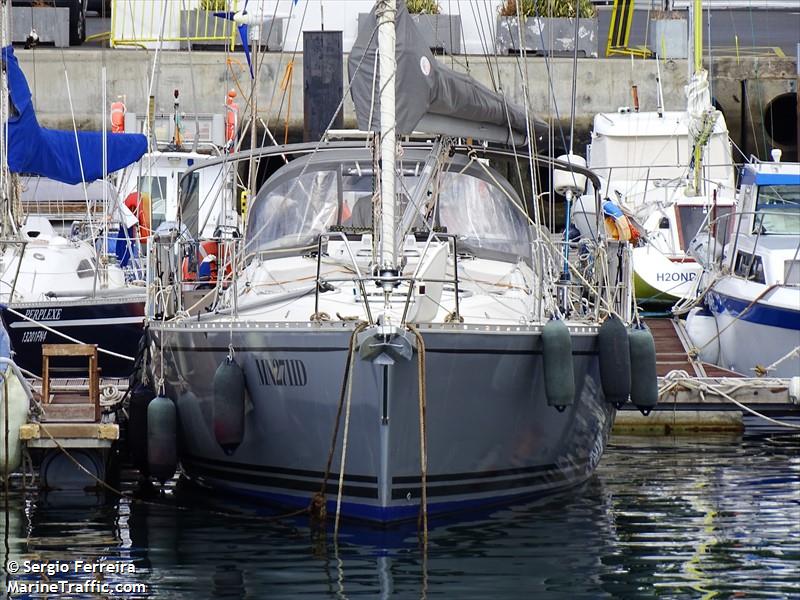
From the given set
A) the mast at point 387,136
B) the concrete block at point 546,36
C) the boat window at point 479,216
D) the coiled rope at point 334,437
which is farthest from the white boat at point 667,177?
the mast at point 387,136

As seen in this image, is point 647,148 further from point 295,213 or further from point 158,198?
point 295,213

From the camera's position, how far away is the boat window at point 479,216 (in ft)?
37.6

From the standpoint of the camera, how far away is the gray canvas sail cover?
31.8ft

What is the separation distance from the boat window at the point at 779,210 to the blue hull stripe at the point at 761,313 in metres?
0.95

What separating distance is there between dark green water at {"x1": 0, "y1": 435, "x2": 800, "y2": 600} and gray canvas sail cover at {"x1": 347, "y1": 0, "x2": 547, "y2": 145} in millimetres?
2672

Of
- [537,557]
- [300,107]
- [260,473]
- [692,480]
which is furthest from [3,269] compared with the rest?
[300,107]

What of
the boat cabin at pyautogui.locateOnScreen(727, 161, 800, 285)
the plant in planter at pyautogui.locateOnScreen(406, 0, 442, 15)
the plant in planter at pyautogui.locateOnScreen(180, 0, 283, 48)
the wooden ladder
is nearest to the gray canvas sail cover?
the wooden ladder

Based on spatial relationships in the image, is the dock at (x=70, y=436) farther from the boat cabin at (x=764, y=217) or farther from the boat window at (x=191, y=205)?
the boat cabin at (x=764, y=217)

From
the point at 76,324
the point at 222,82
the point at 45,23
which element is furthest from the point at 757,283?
the point at 45,23

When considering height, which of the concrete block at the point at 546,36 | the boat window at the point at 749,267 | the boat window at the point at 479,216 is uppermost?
the concrete block at the point at 546,36

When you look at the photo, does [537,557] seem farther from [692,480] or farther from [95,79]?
[95,79]

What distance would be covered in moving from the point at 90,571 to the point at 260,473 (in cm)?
188

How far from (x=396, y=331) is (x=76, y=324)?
869cm

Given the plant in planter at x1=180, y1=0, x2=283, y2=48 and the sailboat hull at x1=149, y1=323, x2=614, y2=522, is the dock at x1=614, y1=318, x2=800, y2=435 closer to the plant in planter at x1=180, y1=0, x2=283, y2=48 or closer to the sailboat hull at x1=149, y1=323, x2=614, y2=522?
the sailboat hull at x1=149, y1=323, x2=614, y2=522
